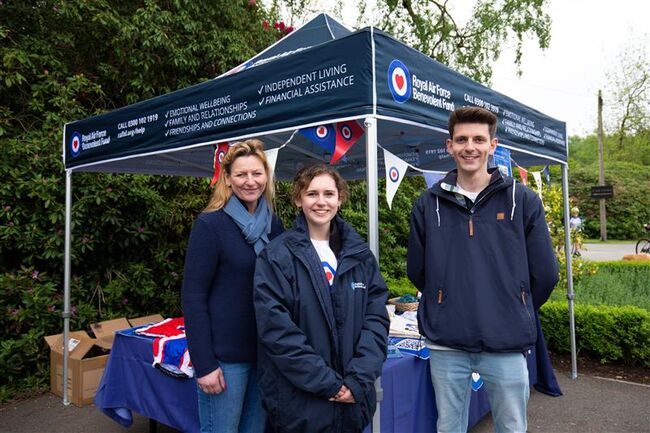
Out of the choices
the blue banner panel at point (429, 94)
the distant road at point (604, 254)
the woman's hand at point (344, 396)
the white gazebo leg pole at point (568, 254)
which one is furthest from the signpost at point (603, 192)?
the woman's hand at point (344, 396)

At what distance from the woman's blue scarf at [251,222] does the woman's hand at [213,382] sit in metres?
0.49

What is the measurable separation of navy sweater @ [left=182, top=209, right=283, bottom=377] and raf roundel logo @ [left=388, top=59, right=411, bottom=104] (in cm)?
99

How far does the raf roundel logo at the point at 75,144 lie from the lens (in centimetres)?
399

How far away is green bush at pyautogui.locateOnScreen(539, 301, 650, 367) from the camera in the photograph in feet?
15.5

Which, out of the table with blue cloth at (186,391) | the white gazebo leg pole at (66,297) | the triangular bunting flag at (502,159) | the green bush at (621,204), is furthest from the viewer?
the green bush at (621,204)

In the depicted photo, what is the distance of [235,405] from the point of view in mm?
1969

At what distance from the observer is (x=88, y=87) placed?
600cm

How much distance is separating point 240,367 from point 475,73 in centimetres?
1275

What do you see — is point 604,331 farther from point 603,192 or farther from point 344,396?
point 603,192

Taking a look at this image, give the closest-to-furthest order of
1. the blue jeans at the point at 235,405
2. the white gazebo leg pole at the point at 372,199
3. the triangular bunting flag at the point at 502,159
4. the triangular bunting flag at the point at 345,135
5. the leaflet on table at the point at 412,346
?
1. the blue jeans at the point at 235,405
2. the white gazebo leg pole at the point at 372,199
3. the triangular bunting flag at the point at 345,135
4. the leaflet on table at the point at 412,346
5. the triangular bunting flag at the point at 502,159

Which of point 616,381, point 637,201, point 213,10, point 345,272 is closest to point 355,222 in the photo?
point 213,10

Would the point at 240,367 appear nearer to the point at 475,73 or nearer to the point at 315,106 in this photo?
the point at 315,106

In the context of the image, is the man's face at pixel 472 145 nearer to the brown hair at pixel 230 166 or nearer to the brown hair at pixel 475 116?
the brown hair at pixel 475 116

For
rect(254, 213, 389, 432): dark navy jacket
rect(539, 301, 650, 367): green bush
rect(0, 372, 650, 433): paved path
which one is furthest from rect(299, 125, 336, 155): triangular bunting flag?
rect(539, 301, 650, 367): green bush
